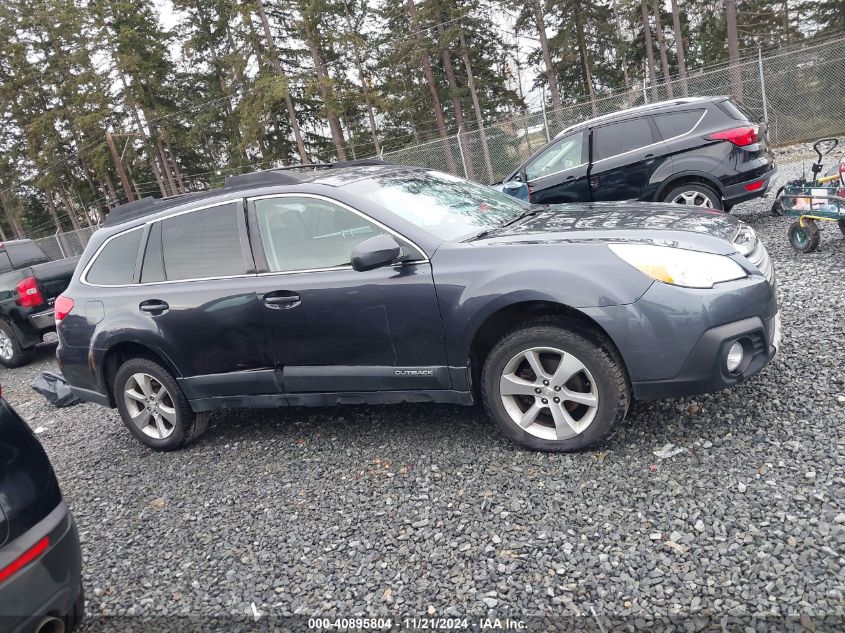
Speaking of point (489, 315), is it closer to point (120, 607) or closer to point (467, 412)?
point (467, 412)

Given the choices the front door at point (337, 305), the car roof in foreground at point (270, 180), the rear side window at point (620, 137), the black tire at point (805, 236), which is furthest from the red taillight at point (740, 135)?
the front door at point (337, 305)

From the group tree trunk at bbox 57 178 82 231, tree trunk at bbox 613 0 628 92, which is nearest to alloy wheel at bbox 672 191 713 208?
tree trunk at bbox 613 0 628 92

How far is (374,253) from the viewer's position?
3.02m

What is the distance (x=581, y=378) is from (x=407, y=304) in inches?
40.3

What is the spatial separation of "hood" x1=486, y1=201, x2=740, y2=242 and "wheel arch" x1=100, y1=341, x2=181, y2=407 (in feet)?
7.84

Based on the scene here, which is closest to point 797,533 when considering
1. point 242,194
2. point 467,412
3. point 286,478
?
point 467,412

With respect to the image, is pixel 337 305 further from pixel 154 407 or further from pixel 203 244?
pixel 154 407

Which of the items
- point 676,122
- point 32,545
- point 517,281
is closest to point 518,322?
point 517,281

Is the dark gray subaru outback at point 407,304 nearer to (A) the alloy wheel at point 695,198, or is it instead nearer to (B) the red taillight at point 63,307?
(B) the red taillight at point 63,307

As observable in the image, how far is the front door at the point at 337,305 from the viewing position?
10.4ft

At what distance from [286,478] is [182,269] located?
1.59m

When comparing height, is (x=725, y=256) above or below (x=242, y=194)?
below

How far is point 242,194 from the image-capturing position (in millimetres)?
3732

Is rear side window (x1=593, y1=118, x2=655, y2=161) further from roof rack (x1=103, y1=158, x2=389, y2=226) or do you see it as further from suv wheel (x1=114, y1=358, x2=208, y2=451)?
suv wheel (x1=114, y1=358, x2=208, y2=451)
